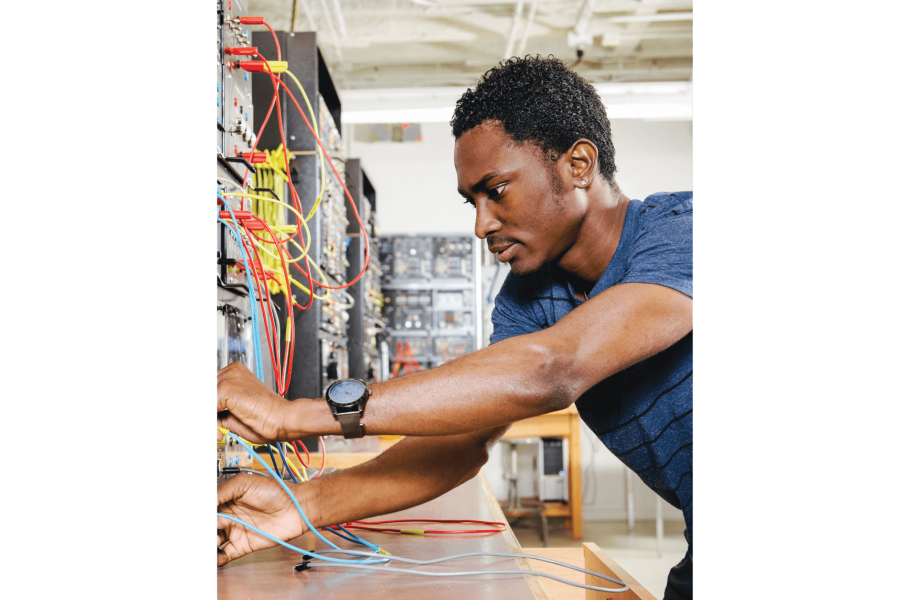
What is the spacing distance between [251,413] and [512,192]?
1.37 ft

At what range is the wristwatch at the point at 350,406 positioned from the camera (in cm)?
69

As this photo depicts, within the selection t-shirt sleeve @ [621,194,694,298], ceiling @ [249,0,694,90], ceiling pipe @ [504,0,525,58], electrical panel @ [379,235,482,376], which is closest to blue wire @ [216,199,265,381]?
t-shirt sleeve @ [621,194,694,298]

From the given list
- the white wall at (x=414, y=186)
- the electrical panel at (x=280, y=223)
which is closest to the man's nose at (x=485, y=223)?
the electrical panel at (x=280, y=223)

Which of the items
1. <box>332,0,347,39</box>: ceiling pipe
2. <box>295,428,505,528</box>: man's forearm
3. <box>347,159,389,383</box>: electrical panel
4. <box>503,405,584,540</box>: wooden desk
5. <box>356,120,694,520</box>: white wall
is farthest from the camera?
<box>356,120,694,520</box>: white wall

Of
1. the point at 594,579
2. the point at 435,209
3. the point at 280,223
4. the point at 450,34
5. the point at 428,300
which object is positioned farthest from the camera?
the point at 435,209

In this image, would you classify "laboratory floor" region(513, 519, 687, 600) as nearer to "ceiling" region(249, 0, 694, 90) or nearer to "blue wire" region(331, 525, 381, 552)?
"blue wire" region(331, 525, 381, 552)

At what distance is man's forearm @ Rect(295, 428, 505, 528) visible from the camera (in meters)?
0.91

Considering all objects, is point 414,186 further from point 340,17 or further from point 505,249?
point 505,249

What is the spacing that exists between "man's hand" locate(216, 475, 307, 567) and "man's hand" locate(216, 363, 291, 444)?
16cm

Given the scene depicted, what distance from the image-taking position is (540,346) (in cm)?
72

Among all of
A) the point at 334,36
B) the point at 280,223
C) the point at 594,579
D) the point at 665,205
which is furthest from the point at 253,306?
the point at 334,36

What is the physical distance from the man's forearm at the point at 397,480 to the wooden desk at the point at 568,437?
2579mm
